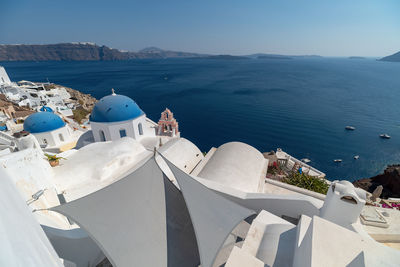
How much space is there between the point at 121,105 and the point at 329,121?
60.5 m

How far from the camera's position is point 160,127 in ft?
102

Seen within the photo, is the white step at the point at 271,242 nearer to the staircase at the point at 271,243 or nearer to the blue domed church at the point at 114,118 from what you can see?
the staircase at the point at 271,243

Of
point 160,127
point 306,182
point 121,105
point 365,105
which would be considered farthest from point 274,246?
point 365,105

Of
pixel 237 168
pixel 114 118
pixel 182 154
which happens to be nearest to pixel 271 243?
pixel 237 168

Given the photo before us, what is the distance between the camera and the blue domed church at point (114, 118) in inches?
853

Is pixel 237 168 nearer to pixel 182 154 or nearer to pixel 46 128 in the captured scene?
pixel 182 154

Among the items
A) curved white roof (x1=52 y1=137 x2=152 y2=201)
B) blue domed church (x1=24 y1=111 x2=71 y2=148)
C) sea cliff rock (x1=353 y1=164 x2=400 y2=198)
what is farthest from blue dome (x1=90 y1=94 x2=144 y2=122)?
sea cliff rock (x1=353 y1=164 x2=400 y2=198)

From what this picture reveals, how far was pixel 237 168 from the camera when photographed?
14.6 metres

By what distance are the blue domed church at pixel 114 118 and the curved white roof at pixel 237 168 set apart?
12.4 m

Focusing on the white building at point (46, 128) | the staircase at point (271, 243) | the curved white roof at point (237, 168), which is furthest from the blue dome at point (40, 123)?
the staircase at point (271, 243)

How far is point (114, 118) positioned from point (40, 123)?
9264 millimetres

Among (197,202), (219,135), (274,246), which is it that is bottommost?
(219,135)

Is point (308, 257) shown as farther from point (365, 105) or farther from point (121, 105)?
point (365, 105)

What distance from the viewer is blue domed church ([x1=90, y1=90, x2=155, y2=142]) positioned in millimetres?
21656
